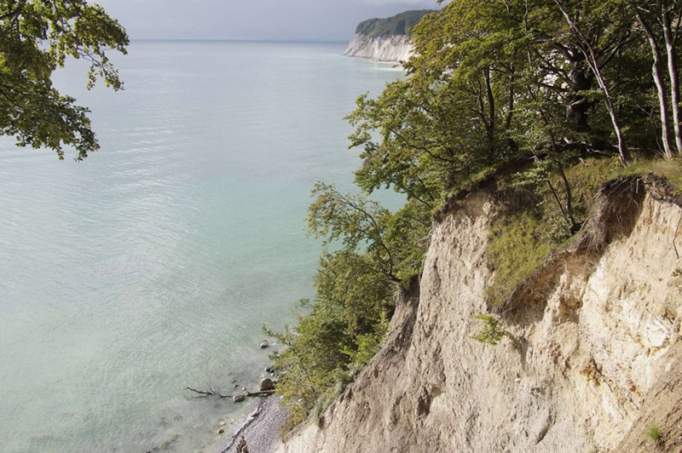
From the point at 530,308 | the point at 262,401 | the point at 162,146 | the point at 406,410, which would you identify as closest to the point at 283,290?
the point at 262,401

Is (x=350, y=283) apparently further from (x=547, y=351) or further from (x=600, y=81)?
(x=600, y=81)

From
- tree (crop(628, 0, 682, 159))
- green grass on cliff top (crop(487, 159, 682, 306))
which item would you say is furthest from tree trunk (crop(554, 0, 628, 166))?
tree (crop(628, 0, 682, 159))

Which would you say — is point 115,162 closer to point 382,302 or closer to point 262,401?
point 262,401

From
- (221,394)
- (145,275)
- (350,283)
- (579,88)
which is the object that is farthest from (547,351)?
(145,275)

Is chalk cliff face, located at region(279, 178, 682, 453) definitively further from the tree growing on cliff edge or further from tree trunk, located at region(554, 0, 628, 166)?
the tree growing on cliff edge

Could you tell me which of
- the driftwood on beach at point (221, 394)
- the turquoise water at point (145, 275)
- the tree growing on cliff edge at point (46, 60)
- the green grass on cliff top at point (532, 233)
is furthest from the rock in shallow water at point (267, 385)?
the tree growing on cliff edge at point (46, 60)

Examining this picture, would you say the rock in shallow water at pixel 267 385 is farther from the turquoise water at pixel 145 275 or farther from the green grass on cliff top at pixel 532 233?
the green grass on cliff top at pixel 532 233
